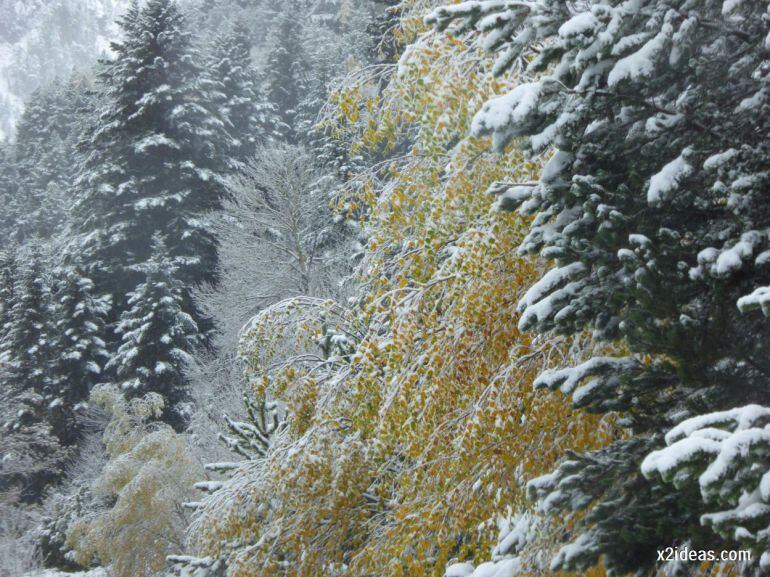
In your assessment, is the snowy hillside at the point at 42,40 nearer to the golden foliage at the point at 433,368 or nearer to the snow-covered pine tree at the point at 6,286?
the snow-covered pine tree at the point at 6,286

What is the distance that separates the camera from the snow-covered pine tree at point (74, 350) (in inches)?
1066

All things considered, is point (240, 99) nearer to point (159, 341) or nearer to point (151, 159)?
point (151, 159)

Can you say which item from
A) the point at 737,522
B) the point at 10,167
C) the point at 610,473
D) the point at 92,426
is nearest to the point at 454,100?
the point at 610,473

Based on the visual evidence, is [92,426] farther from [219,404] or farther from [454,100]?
[454,100]

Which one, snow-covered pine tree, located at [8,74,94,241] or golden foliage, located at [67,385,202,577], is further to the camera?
snow-covered pine tree, located at [8,74,94,241]

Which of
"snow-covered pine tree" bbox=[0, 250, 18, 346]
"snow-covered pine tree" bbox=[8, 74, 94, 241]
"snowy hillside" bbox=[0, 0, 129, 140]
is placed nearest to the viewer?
"snow-covered pine tree" bbox=[0, 250, 18, 346]

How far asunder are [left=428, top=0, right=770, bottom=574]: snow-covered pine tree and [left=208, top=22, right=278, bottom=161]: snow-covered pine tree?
3025cm

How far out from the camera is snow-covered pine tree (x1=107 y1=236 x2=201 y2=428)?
2475 centimetres

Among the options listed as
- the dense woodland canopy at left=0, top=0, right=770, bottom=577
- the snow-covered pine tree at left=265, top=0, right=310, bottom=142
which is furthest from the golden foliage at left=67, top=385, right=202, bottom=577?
the snow-covered pine tree at left=265, top=0, right=310, bottom=142

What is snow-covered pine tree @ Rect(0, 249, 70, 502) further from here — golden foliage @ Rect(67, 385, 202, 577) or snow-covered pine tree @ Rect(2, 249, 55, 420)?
golden foliage @ Rect(67, 385, 202, 577)

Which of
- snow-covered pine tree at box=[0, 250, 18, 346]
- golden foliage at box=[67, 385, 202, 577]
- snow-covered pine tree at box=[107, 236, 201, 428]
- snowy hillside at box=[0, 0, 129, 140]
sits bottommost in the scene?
golden foliage at box=[67, 385, 202, 577]

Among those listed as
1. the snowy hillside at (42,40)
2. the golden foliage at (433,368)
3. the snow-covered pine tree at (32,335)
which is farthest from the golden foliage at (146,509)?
the snowy hillside at (42,40)

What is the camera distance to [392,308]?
519 centimetres

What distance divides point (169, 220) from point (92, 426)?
889cm
